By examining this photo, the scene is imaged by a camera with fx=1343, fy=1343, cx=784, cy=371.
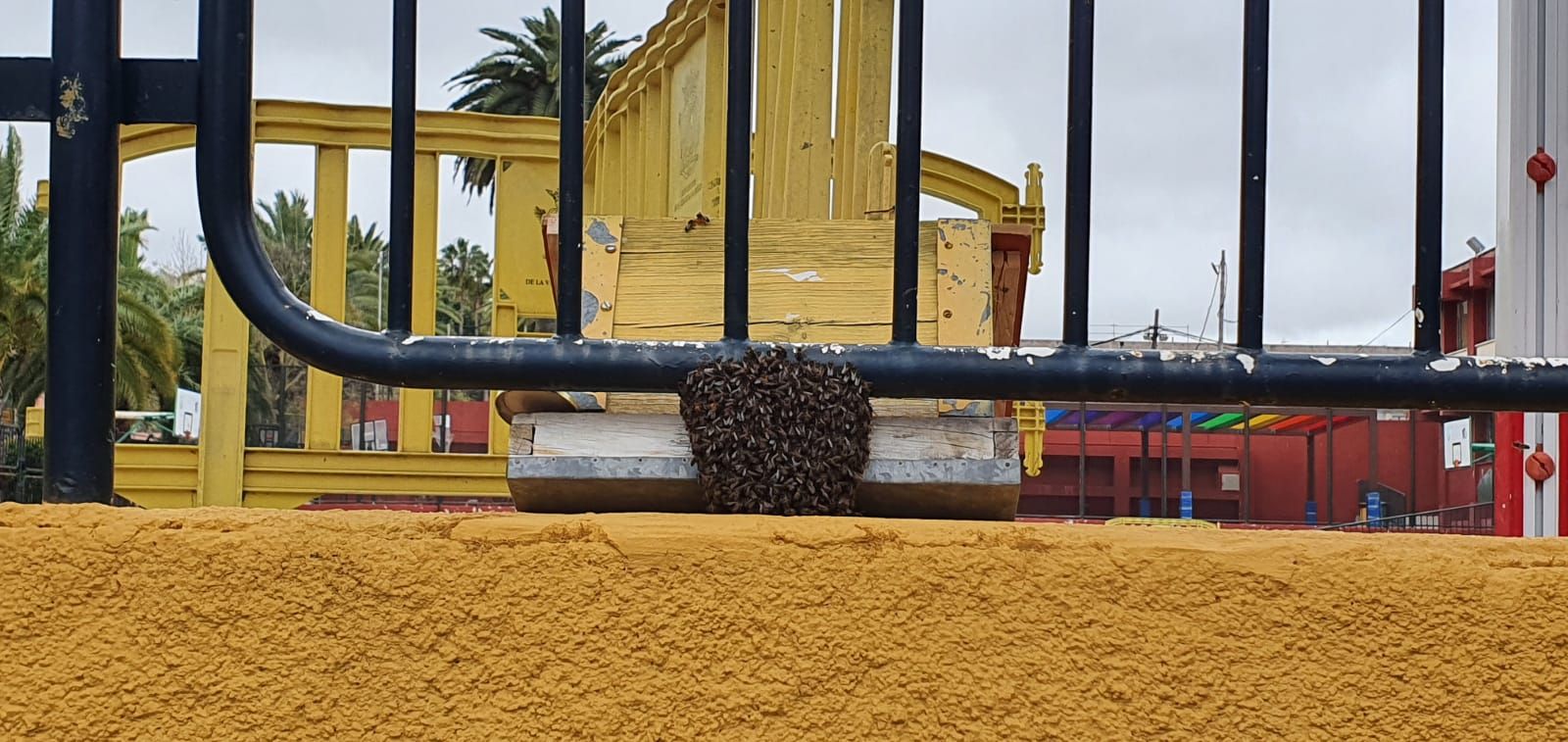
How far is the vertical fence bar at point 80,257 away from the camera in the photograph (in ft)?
3.77

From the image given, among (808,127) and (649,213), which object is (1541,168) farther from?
(649,213)

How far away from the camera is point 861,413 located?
3.86 ft

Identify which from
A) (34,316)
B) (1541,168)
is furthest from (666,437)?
(34,316)

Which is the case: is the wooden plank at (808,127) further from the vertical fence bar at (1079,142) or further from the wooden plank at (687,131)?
the vertical fence bar at (1079,142)

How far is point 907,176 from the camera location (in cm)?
123

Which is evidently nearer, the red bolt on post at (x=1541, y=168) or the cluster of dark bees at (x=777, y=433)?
the cluster of dark bees at (x=777, y=433)

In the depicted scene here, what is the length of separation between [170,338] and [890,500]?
2323 cm

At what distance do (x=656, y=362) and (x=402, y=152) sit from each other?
1.00ft

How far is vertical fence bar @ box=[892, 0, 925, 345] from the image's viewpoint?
1224mm

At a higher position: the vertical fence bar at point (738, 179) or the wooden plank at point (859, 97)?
the wooden plank at point (859, 97)

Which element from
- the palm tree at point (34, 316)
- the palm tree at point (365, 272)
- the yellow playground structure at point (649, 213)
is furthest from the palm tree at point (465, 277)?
the yellow playground structure at point (649, 213)

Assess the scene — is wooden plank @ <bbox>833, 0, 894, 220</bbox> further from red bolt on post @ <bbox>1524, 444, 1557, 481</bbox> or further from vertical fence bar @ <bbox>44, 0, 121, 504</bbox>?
red bolt on post @ <bbox>1524, 444, 1557, 481</bbox>

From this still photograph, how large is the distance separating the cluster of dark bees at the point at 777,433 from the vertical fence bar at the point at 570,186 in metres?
0.13

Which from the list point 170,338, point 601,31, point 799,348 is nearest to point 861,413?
point 799,348
